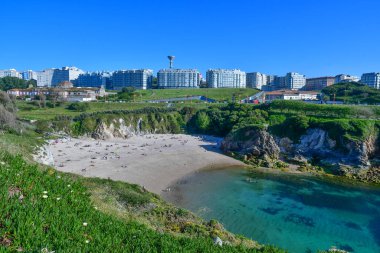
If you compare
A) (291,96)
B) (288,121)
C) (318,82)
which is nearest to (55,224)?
(288,121)

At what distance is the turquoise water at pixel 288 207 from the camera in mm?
22781

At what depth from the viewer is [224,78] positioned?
184m

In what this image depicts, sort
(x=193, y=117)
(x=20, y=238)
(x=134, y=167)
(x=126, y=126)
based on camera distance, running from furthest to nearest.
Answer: (x=193, y=117), (x=126, y=126), (x=134, y=167), (x=20, y=238)

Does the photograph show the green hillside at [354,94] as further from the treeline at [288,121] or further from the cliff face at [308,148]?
the cliff face at [308,148]

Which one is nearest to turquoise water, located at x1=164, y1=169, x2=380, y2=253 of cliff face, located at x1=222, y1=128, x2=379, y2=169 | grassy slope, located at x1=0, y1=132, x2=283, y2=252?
cliff face, located at x1=222, y1=128, x2=379, y2=169

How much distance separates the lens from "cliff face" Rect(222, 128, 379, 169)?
43125 mm

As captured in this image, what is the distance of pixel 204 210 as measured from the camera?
27.0 metres

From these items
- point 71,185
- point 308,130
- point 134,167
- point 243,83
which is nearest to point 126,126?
point 134,167

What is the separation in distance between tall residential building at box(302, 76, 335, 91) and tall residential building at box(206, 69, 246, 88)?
42859mm

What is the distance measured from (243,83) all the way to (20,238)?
198 metres

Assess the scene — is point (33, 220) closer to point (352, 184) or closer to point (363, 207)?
point (363, 207)

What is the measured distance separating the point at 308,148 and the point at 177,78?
5007 inches

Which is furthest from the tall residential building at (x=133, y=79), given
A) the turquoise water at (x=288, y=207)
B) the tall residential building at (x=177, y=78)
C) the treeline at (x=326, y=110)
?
the turquoise water at (x=288, y=207)

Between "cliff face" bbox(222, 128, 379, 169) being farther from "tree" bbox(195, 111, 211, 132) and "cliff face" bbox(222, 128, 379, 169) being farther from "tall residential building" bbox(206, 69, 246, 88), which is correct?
"tall residential building" bbox(206, 69, 246, 88)
